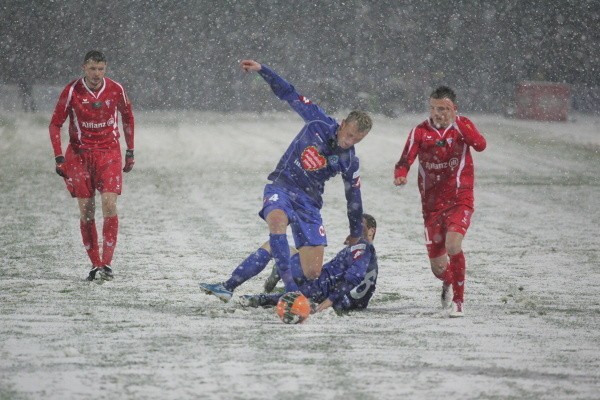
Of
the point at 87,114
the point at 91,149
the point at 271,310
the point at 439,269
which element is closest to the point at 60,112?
the point at 87,114

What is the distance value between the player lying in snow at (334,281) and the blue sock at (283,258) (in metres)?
0.26

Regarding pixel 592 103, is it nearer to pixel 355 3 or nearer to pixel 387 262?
pixel 355 3

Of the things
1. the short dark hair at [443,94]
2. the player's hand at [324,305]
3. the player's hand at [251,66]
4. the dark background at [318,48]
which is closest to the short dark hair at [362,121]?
the short dark hair at [443,94]

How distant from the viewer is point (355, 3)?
148 ft

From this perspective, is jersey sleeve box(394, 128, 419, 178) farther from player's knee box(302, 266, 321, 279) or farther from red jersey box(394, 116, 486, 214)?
player's knee box(302, 266, 321, 279)

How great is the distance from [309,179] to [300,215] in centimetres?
27

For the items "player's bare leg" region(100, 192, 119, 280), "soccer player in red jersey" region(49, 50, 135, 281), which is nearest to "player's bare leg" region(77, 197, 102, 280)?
"soccer player in red jersey" region(49, 50, 135, 281)

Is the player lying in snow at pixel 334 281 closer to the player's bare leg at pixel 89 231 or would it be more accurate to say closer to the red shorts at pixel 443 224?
the red shorts at pixel 443 224

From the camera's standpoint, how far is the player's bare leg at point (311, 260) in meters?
7.69

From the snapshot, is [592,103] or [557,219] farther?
[592,103]

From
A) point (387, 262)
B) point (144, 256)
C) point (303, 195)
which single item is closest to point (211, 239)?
point (144, 256)

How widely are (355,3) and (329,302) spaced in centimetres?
3862

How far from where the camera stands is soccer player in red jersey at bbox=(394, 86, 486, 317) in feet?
25.1

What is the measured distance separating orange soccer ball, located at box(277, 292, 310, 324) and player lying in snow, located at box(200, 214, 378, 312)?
0.46m
